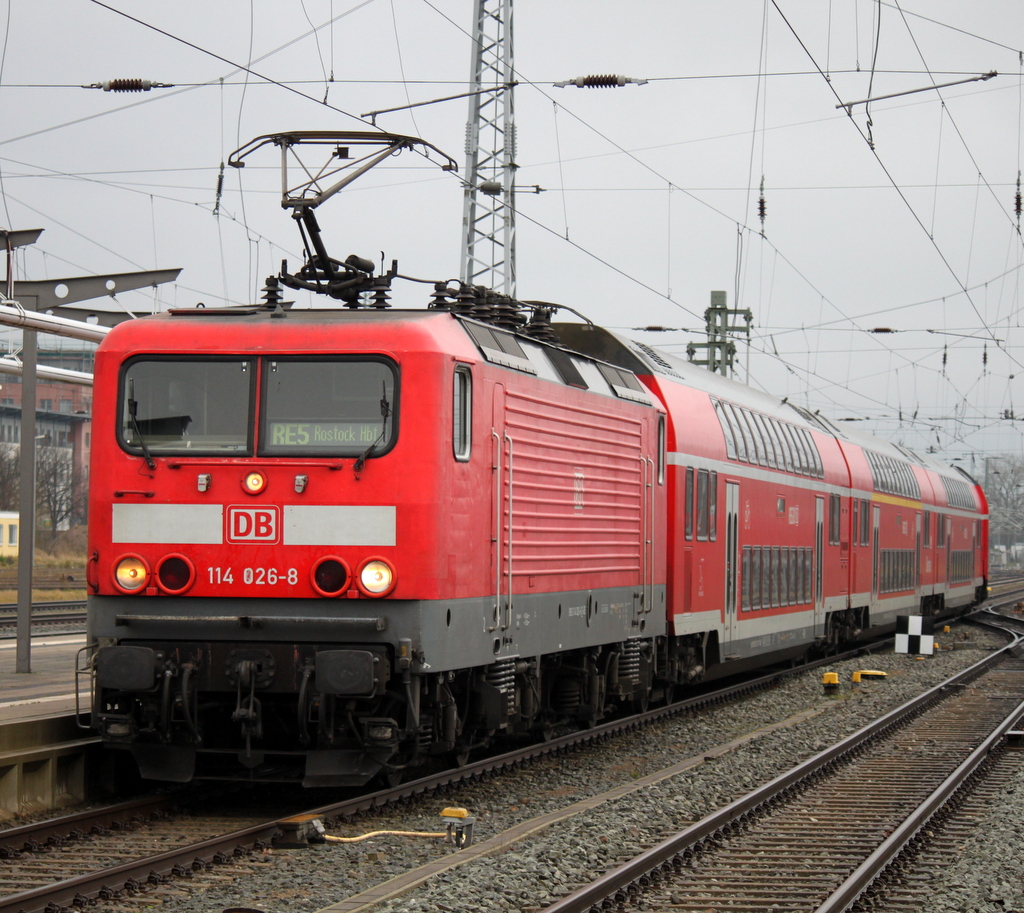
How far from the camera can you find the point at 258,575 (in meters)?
9.16

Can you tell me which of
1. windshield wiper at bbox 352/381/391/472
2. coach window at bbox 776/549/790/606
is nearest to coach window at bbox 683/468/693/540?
coach window at bbox 776/549/790/606

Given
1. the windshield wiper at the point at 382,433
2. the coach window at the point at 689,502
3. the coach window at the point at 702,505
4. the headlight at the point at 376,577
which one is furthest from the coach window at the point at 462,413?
the coach window at the point at 702,505

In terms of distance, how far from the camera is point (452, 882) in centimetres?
739

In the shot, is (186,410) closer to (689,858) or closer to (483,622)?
(483,622)

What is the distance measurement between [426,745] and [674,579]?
18.7ft

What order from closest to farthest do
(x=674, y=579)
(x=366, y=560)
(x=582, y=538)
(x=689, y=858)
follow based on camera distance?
(x=689, y=858), (x=366, y=560), (x=582, y=538), (x=674, y=579)

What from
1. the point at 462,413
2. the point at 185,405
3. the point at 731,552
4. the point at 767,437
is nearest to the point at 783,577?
the point at 767,437

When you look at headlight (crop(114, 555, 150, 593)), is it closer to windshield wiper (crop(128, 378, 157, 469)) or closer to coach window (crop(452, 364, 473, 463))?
windshield wiper (crop(128, 378, 157, 469))

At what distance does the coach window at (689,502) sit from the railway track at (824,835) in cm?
288

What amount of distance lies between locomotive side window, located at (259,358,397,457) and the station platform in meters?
2.86

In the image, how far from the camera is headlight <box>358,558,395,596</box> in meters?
9.02

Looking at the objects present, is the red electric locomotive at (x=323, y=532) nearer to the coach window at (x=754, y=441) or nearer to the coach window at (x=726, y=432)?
the coach window at (x=726, y=432)

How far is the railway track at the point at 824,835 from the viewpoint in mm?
7672

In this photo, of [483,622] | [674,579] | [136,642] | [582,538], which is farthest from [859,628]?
[136,642]
